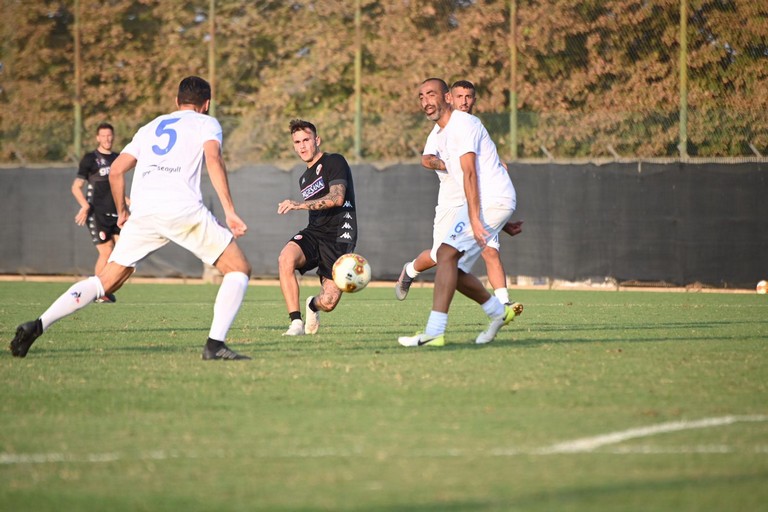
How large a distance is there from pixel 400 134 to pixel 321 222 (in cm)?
1168

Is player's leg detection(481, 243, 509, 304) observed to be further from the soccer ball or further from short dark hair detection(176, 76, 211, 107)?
short dark hair detection(176, 76, 211, 107)

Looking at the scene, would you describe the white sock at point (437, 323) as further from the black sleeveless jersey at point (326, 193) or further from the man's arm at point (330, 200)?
the black sleeveless jersey at point (326, 193)

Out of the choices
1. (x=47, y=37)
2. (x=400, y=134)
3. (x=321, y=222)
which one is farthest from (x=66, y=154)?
(x=321, y=222)

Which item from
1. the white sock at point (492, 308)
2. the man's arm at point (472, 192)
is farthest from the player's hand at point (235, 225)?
the white sock at point (492, 308)

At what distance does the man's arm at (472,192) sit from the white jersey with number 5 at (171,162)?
1878 millimetres

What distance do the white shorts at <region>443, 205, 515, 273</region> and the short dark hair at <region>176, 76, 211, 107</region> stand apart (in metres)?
2.17

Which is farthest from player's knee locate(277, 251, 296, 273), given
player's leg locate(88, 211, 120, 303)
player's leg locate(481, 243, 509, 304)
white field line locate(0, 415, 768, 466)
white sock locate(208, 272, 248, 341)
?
player's leg locate(88, 211, 120, 303)

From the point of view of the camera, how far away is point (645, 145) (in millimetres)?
20250

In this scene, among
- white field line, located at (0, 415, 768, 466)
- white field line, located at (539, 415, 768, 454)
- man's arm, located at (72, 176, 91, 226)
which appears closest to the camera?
white field line, located at (0, 415, 768, 466)

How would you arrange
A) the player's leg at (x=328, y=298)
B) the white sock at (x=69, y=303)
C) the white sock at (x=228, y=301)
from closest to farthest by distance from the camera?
the white sock at (x=228, y=301)
the white sock at (x=69, y=303)
the player's leg at (x=328, y=298)

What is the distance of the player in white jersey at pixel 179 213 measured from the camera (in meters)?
8.30

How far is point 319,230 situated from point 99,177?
21.2 feet

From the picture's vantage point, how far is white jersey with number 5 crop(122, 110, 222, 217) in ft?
27.4

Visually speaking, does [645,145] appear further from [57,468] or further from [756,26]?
[57,468]
